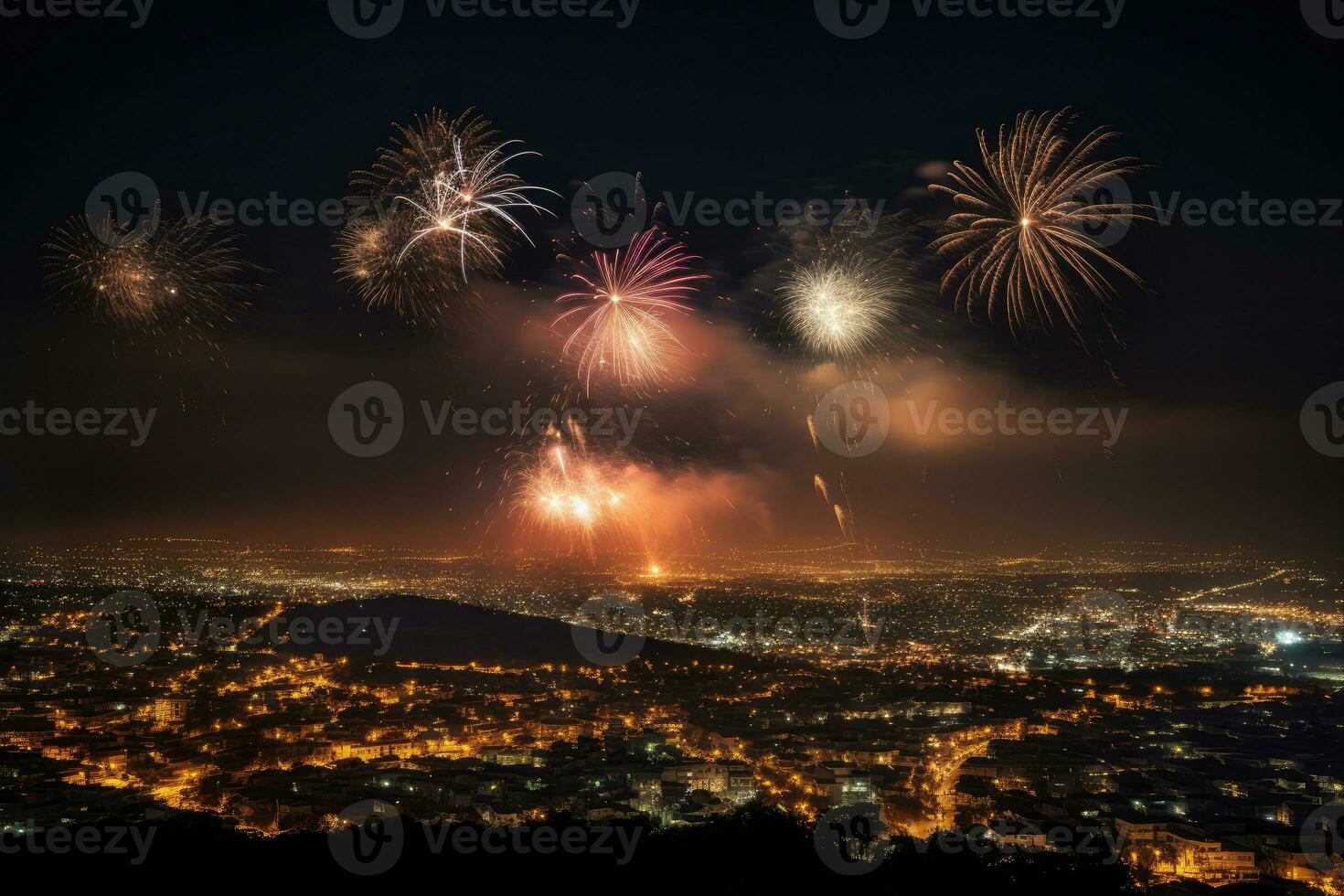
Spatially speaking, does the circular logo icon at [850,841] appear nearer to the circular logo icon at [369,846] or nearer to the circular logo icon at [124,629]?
the circular logo icon at [369,846]

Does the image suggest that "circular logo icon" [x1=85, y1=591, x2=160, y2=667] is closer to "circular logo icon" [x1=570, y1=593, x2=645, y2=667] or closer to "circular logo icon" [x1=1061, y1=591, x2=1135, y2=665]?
"circular logo icon" [x1=570, y1=593, x2=645, y2=667]

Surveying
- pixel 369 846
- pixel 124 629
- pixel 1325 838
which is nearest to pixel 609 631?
pixel 124 629

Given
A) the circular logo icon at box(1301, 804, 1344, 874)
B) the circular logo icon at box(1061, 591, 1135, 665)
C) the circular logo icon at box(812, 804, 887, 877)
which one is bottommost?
the circular logo icon at box(812, 804, 887, 877)

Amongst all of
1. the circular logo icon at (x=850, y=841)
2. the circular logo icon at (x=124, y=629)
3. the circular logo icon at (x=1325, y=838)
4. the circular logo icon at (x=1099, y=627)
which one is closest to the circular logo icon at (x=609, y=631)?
the circular logo icon at (x=124, y=629)

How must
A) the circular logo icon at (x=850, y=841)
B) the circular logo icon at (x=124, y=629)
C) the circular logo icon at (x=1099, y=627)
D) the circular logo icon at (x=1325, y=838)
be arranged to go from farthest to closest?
the circular logo icon at (x=1099, y=627) < the circular logo icon at (x=124, y=629) < the circular logo icon at (x=1325, y=838) < the circular logo icon at (x=850, y=841)

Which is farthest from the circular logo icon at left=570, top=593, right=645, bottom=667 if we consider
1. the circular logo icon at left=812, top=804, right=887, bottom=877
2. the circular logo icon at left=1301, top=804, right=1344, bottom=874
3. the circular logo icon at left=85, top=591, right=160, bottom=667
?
the circular logo icon at left=1301, top=804, right=1344, bottom=874

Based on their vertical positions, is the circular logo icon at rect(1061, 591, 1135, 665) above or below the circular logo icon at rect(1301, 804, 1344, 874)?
above
